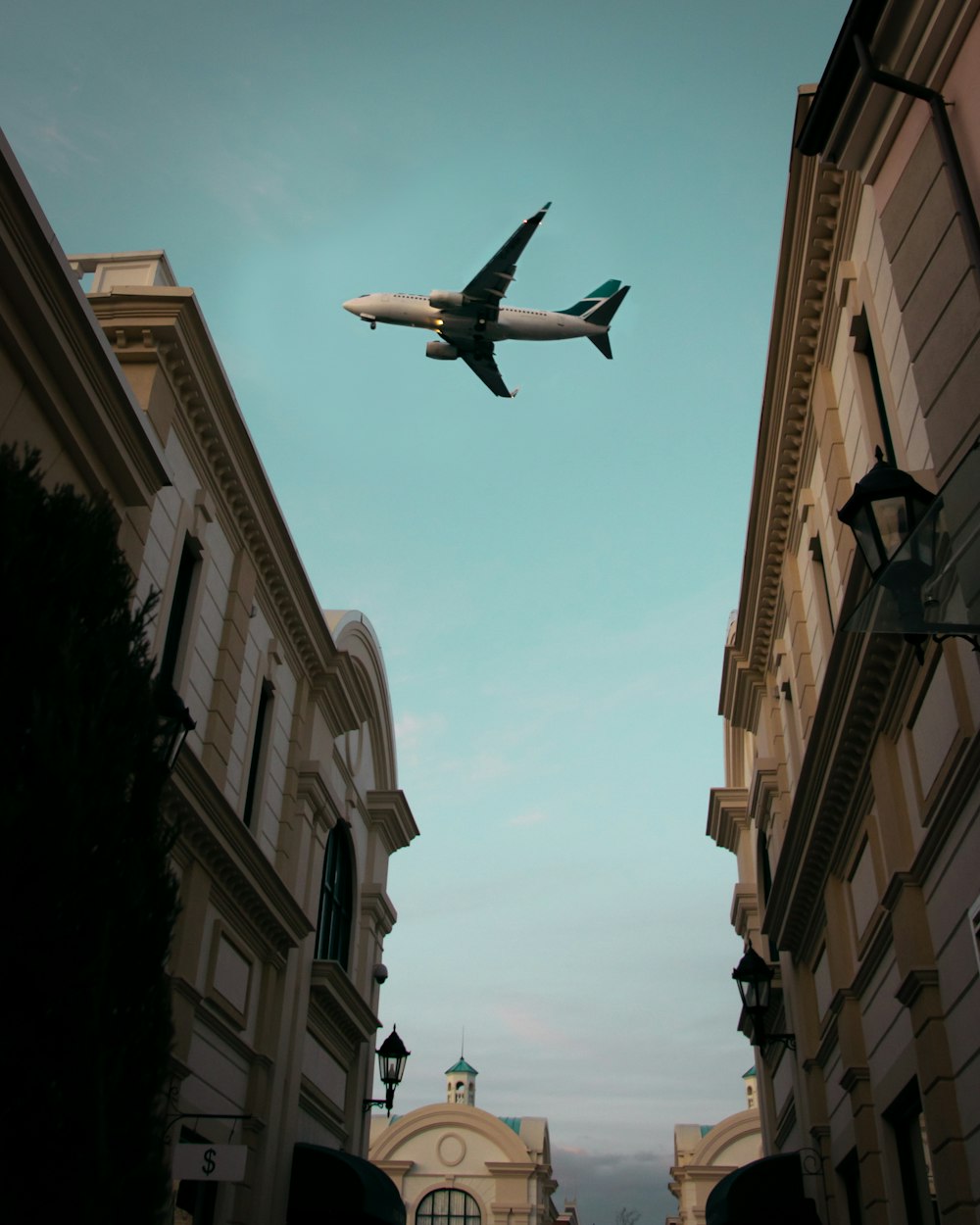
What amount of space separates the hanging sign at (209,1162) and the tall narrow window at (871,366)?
30.2ft

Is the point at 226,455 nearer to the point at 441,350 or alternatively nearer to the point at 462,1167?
the point at 441,350

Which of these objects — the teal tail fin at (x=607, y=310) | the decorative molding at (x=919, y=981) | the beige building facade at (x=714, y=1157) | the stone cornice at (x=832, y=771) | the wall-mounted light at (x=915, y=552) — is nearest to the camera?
the wall-mounted light at (x=915, y=552)

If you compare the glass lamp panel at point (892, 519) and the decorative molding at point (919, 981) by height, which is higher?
the glass lamp panel at point (892, 519)

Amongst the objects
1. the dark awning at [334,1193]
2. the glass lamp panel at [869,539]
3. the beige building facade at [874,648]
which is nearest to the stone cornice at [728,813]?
the beige building facade at [874,648]

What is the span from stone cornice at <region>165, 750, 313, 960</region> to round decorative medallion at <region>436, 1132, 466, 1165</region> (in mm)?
40150

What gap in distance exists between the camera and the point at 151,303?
14.1 m

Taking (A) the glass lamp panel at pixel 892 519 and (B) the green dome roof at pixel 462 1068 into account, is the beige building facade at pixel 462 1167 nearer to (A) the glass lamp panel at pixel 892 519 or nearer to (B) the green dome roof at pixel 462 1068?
(B) the green dome roof at pixel 462 1068

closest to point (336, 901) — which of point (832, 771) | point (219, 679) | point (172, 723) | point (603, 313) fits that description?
point (219, 679)

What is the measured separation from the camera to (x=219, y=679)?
15961 millimetres

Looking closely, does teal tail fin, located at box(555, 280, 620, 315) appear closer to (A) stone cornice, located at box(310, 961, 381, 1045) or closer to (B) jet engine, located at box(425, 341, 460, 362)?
(B) jet engine, located at box(425, 341, 460, 362)

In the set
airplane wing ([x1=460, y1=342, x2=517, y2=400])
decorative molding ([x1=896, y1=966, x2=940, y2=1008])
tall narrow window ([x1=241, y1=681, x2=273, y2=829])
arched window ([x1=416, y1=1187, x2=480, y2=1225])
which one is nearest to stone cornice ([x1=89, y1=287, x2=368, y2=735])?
tall narrow window ([x1=241, y1=681, x2=273, y2=829])

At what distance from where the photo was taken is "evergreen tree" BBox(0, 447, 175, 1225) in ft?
17.5

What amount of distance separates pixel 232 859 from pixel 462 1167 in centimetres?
4416

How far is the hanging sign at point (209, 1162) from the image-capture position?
11.0 metres
